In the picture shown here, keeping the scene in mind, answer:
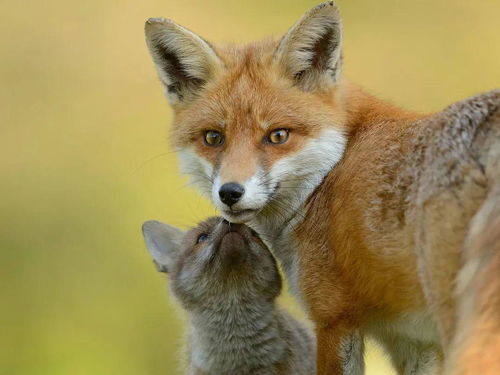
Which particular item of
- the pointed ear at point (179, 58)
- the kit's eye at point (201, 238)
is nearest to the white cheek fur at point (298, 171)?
the pointed ear at point (179, 58)

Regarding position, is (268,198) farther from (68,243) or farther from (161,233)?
(68,243)

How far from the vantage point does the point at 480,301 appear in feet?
16.8

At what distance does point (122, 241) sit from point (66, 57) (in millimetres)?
3395

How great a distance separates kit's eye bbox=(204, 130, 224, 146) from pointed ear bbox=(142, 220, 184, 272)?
1.56 m

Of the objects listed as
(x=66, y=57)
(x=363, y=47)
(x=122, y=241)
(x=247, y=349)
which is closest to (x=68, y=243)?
(x=122, y=241)

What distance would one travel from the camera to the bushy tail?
4949mm

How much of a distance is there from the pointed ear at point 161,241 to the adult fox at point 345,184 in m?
1.17

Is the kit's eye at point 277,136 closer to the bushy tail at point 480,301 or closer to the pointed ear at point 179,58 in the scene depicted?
the pointed ear at point 179,58

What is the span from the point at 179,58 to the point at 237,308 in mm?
2009

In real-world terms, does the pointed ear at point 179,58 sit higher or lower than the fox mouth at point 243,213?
higher

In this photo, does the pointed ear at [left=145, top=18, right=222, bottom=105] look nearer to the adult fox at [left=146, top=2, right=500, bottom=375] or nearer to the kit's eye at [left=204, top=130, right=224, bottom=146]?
the adult fox at [left=146, top=2, right=500, bottom=375]

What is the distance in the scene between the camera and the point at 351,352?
690 centimetres

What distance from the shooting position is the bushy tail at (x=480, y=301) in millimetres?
4949

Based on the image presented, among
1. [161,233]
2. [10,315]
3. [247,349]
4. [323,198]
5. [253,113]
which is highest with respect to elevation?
[253,113]
